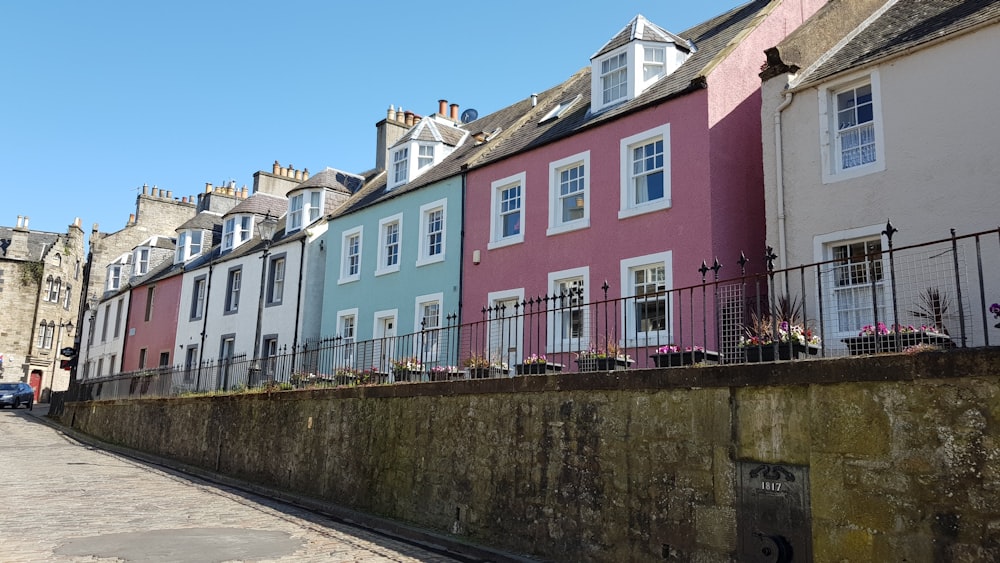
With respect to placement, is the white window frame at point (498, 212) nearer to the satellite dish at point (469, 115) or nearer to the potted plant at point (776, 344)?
the potted plant at point (776, 344)

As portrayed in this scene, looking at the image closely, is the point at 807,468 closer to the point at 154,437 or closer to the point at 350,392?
the point at 350,392

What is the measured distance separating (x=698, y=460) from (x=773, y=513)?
39.2 inches

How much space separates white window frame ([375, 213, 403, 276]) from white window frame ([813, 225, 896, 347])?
1140cm

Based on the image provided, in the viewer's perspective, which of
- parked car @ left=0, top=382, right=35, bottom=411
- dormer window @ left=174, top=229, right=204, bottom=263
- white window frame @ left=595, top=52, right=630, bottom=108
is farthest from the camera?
parked car @ left=0, top=382, right=35, bottom=411

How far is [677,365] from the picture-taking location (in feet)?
31.2

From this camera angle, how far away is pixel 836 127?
44.1 feet

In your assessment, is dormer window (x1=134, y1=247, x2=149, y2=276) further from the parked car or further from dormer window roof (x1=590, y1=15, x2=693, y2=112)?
dormer window roof (x1=590, y1=15, x2=693, y2=112)

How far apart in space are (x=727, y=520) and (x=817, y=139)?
777cm

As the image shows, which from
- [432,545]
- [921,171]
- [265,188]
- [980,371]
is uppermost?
[265,188]

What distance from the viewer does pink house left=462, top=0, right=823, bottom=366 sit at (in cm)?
1446

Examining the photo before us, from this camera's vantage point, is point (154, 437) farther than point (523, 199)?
Yes

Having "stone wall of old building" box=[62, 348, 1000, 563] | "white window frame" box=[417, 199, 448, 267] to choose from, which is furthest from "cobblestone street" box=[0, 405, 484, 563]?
"white window frame" box=[417, 199, 448, 267]

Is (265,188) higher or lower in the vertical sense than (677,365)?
higher

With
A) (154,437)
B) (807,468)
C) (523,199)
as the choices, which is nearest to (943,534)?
(807,468)
